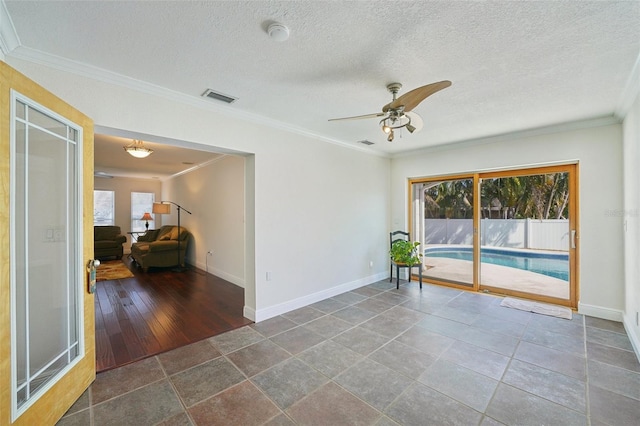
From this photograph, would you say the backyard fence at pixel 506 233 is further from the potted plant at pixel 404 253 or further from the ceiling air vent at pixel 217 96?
the ceiling air vent at pixel 217 96

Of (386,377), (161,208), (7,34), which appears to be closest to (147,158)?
(161,208)

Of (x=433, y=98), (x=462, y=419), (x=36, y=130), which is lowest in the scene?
(x=462, y=419)

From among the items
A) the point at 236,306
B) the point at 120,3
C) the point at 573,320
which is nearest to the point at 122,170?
the point at 236,306

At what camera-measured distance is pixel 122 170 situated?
7371mm

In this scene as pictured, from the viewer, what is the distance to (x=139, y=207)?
8.91 meters

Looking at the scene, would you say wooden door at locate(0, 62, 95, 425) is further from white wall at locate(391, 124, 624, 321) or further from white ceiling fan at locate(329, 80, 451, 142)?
white wall at locate(391, 124, 624, 321)

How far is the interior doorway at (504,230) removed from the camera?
3.88 meters

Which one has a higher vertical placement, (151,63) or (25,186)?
(151,63)

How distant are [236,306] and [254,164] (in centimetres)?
209

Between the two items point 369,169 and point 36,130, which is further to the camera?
point 369,169

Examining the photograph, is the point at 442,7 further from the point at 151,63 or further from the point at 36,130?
the point at 36,130

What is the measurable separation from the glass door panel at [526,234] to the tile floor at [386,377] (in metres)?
0.96

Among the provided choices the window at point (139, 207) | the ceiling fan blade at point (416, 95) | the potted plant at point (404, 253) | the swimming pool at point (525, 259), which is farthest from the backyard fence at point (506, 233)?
the window at point (139, 207)

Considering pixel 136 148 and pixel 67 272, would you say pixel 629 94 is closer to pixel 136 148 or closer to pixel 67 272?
pixel 67 272
